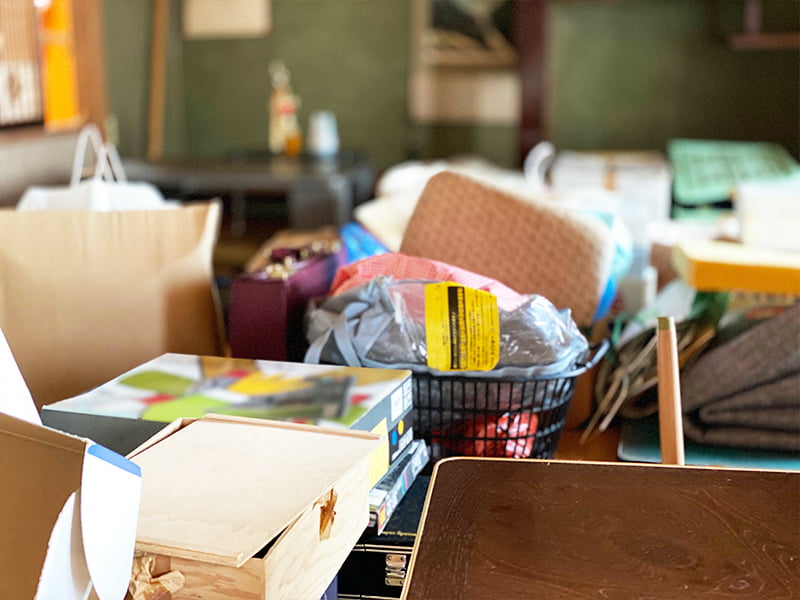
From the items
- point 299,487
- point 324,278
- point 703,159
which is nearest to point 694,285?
point 324,278

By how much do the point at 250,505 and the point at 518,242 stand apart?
80 cm

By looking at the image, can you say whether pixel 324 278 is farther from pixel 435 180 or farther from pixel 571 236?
pixel 571 236

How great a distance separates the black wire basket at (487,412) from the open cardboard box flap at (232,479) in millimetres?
296

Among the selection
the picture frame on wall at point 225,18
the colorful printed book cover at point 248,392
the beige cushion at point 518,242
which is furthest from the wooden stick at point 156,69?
the colorful printed book cover at point 248,392

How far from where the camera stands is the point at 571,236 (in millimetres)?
Answer: 1457

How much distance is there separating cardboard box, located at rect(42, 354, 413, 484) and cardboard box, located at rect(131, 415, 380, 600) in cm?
4

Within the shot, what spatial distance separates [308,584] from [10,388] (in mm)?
338

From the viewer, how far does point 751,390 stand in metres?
1.35

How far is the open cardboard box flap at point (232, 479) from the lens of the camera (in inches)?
29.4

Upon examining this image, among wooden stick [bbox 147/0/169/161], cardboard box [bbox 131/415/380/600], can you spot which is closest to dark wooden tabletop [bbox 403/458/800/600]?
cardboard box [bbox 131/415/380/600]

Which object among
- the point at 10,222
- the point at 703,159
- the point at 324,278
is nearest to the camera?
the point at 10,222

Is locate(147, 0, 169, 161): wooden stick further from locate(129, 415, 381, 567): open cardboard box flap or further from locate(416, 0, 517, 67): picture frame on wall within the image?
locate(129, 415, 381, 567): open cardboard box flap

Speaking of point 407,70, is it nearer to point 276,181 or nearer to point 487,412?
point 276,181

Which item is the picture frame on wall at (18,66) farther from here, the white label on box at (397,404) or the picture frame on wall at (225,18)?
the white label on box at (397,404)
